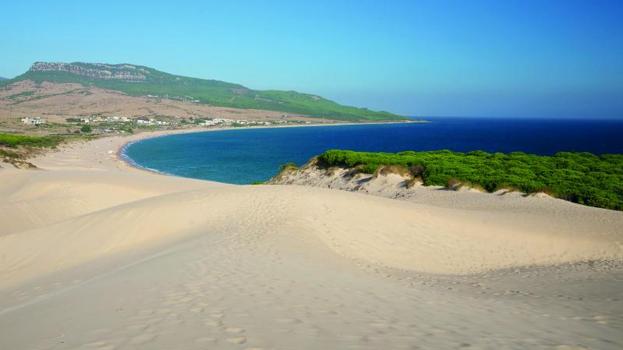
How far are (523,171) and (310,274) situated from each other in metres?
21.9

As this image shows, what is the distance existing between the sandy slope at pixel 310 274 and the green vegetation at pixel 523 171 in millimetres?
2032

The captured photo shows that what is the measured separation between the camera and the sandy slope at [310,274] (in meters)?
5.50

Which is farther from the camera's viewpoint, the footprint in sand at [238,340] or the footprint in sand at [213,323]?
the footprint in sand at [213,323]

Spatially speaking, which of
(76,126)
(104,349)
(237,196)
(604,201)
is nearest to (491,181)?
(604,201)

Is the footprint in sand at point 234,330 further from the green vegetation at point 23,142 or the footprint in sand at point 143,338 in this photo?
the green vegetation at point 23,142

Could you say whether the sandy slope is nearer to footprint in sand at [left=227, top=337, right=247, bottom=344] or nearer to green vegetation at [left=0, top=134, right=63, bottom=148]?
footprint in sand at [left=227, top=337, right=247, bottom=344]

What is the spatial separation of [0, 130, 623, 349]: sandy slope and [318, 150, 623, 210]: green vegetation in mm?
2032

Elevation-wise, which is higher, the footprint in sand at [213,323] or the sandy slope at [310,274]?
the footprint in sand at [213,323]

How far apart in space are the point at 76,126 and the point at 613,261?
504 feet

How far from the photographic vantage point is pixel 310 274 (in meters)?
8.96

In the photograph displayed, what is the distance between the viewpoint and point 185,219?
1577 centimetres

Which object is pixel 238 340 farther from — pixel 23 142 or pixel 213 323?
pixel 23 142

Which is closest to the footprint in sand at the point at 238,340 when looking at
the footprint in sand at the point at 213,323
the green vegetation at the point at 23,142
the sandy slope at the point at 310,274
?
the sandy slope at the point at 310,274

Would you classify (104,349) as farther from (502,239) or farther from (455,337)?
(502,239)
